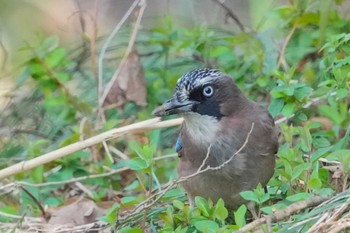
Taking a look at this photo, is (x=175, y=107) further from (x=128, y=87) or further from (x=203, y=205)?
(x=128, y=87)

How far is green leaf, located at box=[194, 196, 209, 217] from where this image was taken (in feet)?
14.2

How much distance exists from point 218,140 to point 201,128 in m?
0.10

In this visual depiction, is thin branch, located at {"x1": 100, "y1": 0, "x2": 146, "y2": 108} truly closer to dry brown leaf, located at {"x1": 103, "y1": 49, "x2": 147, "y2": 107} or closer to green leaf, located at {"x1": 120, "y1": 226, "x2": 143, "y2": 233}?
dry brown leaf, located at {"x1": 103, "y1": 49, "x2": 147, "y2": 107}

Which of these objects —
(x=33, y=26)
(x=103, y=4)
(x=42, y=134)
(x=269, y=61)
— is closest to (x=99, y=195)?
(x=42, y=134)

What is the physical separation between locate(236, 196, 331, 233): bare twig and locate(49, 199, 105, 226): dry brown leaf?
53.0 inches

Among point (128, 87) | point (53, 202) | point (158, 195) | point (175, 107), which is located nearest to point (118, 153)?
point (53, 202)

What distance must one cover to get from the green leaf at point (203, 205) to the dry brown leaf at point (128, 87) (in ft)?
7.00

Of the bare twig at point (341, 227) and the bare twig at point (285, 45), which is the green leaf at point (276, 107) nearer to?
the bare twig at point (285, 45)

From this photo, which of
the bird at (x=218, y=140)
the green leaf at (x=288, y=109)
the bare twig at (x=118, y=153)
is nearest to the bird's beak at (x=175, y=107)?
the bird at (x=218, y=140)

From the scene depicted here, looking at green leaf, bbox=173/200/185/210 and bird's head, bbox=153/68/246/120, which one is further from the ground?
bird's head, bbox=153/68/246/120

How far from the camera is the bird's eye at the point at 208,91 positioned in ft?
15.7

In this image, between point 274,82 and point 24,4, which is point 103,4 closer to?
point 24,4

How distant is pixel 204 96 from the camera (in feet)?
15.6

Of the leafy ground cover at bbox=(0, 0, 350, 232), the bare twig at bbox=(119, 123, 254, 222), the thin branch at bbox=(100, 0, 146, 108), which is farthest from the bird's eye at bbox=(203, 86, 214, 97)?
the thin branch at bbox=(100, 0, 146, 108)
